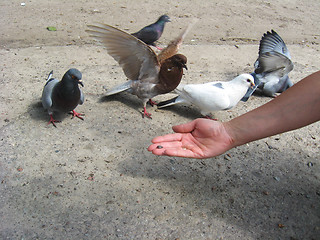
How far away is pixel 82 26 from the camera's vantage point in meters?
5.59

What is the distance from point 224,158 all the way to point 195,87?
0.90m

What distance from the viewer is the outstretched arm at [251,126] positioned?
1.86 metres

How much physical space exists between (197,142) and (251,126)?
0.41 m

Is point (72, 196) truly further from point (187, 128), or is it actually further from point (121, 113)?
point (121, 113)

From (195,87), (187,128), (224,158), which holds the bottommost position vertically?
(224,158)

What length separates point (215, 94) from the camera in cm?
329

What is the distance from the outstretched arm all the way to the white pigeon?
104 centimetres

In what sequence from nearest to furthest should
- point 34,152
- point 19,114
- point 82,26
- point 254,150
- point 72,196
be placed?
1. point 72,196
2. point 34,152
3. point 254,150
4. point 19,114
5. point 82,26

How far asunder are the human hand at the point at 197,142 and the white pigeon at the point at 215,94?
3.44 feet

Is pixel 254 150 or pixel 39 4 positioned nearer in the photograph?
pixel 254 150

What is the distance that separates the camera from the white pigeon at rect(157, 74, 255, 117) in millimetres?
3283

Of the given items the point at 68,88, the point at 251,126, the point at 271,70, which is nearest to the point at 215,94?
the point at 271,70

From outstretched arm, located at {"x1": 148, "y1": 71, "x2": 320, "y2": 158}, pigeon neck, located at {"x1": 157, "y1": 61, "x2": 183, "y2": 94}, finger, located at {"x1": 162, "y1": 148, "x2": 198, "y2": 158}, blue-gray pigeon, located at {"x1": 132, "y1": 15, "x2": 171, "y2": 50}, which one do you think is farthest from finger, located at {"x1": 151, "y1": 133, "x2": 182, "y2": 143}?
blue-gray pigeon, located at {"x1": 132, "y1": 15, "x2": 171, "y2": 50}

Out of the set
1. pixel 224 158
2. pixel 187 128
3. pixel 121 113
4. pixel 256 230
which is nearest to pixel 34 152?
pixel 121 113
